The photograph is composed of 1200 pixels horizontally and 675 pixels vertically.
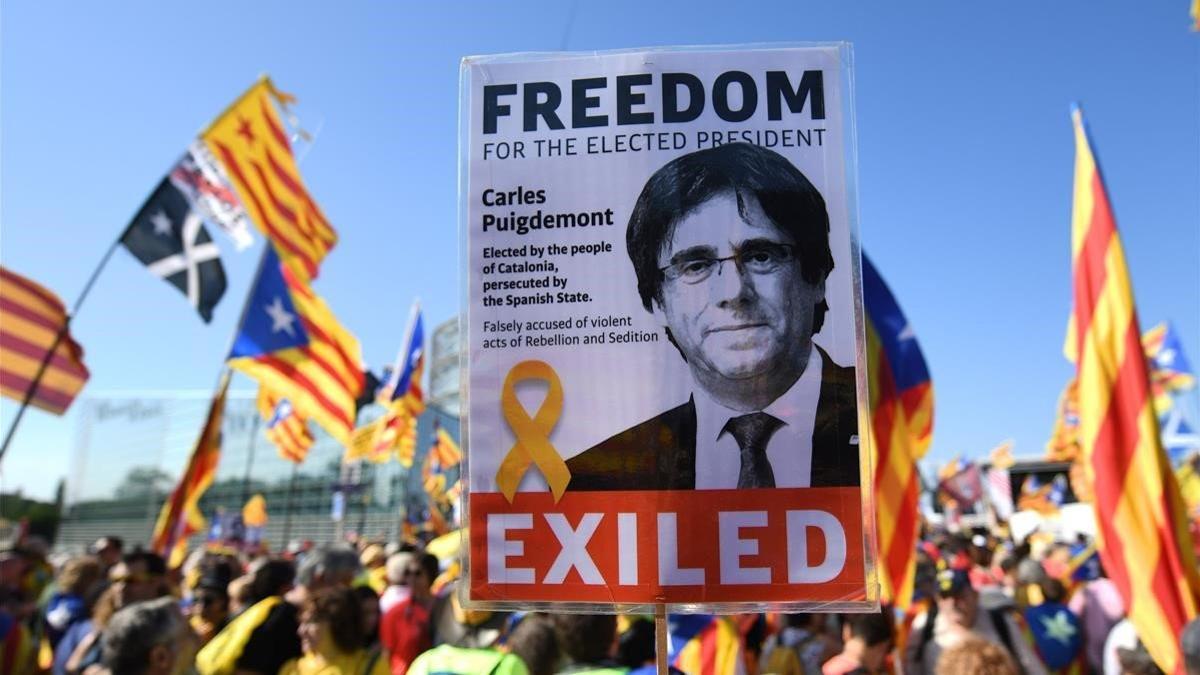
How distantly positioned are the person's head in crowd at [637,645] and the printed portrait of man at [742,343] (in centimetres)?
171

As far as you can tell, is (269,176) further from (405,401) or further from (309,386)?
(405,401)

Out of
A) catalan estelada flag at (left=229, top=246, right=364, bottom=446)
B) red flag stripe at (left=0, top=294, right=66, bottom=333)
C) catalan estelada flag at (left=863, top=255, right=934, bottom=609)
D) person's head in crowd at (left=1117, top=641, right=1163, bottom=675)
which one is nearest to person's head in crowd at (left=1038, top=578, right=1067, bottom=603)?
catalan estelada flag at (left=863, top=255, right=934, bottom=609)

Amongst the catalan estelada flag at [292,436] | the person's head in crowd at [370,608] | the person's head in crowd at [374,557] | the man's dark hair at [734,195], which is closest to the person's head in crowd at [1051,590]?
the person's head in crowd at [370,608]

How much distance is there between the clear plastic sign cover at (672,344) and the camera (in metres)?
1.85

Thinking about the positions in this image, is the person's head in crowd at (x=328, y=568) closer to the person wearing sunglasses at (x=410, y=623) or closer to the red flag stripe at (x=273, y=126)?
the person wearing sunglasses at (x=410, y=623)

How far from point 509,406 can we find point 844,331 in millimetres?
828

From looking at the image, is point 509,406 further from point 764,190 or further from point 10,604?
point 10,604

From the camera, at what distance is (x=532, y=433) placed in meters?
1.94

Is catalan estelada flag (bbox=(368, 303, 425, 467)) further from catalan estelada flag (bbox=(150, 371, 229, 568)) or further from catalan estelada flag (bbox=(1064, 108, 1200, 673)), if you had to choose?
catalan estelada flag (bbox=(1064, 108, 1200, 673))

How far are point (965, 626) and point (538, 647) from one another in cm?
245

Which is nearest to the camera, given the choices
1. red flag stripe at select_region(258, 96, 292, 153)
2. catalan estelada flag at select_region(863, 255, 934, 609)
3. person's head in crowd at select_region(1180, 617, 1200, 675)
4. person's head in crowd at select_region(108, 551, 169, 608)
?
person's head in crowd at select_region(1180, 617, 1200, 675)

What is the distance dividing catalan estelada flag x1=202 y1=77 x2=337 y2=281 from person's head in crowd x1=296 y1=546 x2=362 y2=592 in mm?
4287

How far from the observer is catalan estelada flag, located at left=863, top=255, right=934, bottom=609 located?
5672mm

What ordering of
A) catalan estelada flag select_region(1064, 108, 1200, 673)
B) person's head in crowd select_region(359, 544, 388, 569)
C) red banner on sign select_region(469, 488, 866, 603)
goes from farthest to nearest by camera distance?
person's head in crowd select_region(359, 544, 388, 569), catalan estelada flag select_region(1064, 108, 1200, 673), red banner on sign select_region(469, 488, 866, 603)
